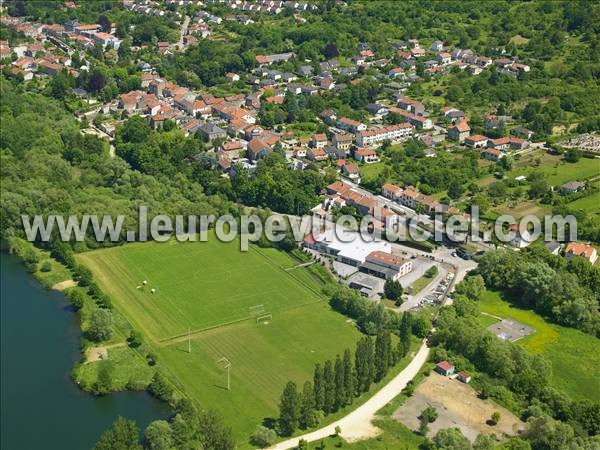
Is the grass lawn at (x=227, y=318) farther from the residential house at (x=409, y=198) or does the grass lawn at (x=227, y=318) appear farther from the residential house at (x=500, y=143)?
the residential house at (x=500, y=143)

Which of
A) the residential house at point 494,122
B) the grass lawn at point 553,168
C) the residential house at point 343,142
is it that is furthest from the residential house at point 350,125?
the grass lawn at point 553,168

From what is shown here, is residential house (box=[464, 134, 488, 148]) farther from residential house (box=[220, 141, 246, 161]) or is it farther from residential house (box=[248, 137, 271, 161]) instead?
residential house (box=[220, 141, 246, 161])

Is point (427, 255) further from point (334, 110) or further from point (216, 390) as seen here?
point (334, 110)

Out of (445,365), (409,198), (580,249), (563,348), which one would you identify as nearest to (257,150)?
(409,198)

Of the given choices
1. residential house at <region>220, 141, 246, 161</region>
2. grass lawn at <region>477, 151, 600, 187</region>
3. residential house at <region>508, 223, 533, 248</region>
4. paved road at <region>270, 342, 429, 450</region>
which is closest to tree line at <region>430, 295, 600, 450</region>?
paved road at <region>270, 342, 429, 450</region>

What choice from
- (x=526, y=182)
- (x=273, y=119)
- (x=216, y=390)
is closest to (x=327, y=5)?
(x=273, y=119)

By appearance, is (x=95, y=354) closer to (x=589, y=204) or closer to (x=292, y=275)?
(x=292, y=275)
